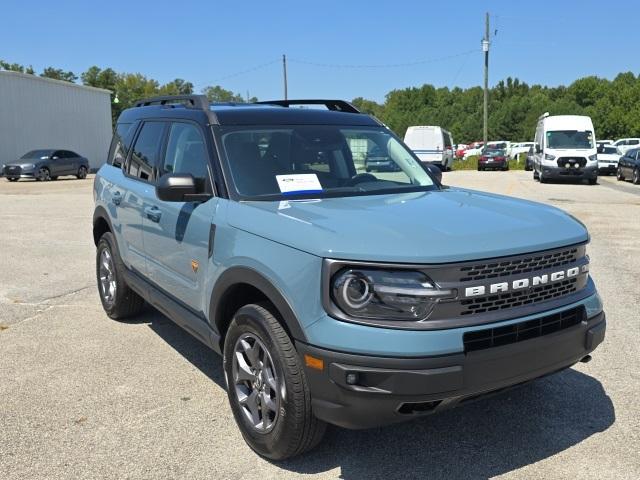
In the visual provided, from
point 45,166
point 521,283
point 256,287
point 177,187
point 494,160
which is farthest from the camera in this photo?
point 494,160

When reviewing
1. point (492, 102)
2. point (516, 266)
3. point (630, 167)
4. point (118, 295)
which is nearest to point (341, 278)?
point (516, 266)

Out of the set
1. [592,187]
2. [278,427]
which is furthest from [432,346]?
[592,187]

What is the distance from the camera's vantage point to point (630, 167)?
25250 millimetres

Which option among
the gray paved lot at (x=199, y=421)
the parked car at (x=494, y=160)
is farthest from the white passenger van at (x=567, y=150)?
the gray paved lot at (x=199, y=421)

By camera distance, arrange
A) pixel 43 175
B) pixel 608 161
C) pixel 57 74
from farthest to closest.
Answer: pixel 57 74 < pixel 608 161 < pixel 43 175

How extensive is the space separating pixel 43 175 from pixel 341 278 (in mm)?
29971

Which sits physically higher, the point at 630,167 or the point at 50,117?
the point at 50,117

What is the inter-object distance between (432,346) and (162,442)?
1.76m

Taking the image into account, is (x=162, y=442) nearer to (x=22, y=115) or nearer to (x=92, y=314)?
(x=92, y=314)

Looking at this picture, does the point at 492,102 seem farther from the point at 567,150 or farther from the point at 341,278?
the point at 341,278

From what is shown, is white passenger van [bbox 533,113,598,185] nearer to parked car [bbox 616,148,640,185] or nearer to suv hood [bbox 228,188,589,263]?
parked car [bbox 616,148,640,185]

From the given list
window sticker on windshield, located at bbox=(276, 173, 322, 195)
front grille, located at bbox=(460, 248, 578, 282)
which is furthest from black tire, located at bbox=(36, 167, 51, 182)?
front grille, located at bbox=(460, 248, 578, 282)

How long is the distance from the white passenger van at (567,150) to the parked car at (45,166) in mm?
22483

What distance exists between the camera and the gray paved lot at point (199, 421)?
3166mm
